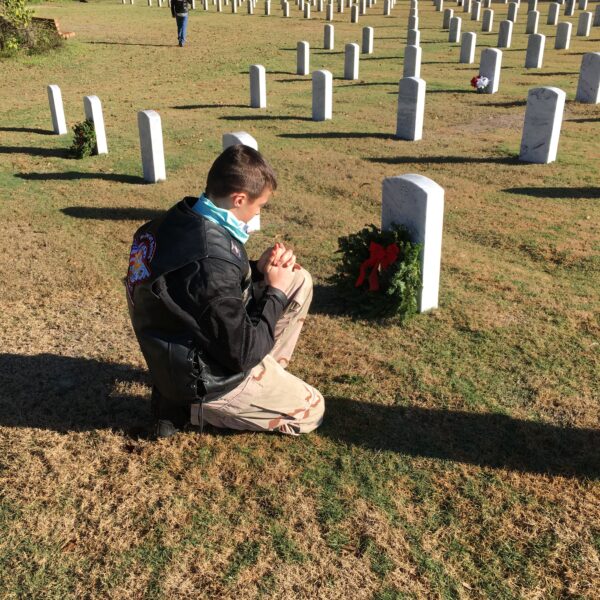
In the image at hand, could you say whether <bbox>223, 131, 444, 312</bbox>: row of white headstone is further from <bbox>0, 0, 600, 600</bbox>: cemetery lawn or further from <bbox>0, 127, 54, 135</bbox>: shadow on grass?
<bbox>0, 127, 54, 135</bbox>: shadow on grass

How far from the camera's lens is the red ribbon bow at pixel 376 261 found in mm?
5211

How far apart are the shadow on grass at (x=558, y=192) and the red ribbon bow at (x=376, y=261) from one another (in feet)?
13.9

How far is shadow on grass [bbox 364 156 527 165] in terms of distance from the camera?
10.1 metres

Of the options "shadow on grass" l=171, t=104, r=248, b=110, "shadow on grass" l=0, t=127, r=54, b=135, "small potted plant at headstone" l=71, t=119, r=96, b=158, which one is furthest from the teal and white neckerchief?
"shadow on grass" l=171, t=104, r=248, b=110

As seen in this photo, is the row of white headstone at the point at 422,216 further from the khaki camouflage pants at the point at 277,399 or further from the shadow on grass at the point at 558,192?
the shadow on grass at the point at 558,192

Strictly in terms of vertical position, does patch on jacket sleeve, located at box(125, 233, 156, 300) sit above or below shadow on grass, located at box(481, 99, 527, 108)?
above

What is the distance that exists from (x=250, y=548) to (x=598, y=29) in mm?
29261

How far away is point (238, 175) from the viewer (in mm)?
3129

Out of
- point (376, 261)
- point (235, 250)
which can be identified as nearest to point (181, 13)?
point (376, 261)

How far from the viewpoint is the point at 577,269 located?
20.8 feet

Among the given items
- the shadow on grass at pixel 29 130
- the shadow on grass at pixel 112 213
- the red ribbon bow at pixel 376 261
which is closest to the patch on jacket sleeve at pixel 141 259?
the red ribbon bow at pixel 376 261

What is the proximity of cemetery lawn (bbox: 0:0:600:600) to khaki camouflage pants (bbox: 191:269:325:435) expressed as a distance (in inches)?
6.9

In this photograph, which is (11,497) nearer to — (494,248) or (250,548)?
(250,548)

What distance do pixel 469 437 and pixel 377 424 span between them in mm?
574
